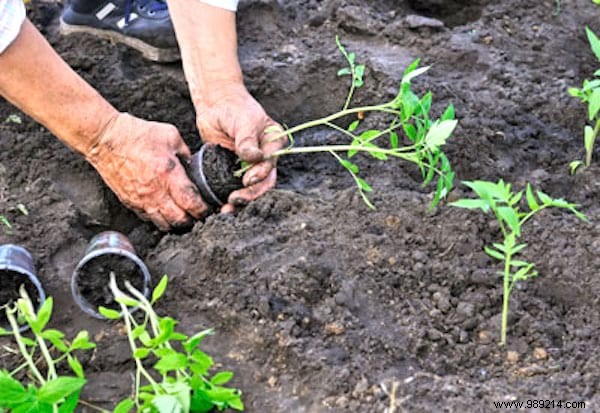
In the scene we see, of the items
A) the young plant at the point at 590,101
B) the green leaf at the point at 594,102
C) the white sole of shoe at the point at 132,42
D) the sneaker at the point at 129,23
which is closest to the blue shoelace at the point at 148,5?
the sneaker at the point at 129,23

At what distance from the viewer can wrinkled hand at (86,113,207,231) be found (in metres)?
2.45

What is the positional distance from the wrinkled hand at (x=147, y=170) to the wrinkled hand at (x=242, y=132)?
13 centimetres

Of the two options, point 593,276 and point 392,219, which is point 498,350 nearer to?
point 593,276

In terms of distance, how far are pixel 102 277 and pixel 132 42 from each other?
1.36m

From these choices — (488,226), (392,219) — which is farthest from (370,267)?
(488,226)

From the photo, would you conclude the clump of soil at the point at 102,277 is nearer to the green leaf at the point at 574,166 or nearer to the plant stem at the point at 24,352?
the plant stem at the point at 24,352

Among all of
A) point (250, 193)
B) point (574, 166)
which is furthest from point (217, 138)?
point (574, 166)

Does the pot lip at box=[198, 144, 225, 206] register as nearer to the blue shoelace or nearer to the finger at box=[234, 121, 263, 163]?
the finger at box=[234, 121, 263, 163]

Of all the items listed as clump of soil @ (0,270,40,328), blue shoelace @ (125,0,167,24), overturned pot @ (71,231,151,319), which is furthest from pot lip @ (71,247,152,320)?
blue shoelace @ (125,0,167,24)

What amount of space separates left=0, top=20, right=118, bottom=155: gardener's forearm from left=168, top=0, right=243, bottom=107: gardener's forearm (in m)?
0.34

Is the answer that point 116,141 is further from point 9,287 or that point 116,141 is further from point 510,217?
point 510,217

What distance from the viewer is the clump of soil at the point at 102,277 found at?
2.15m

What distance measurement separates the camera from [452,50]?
312cm

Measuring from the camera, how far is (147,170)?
245cm
